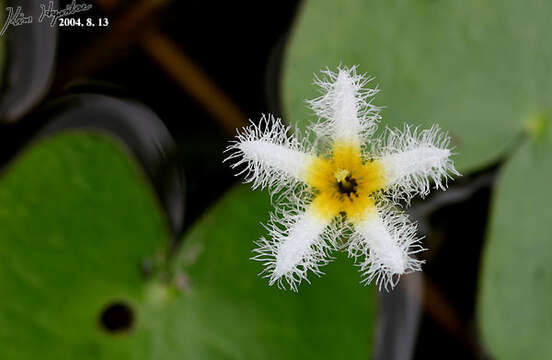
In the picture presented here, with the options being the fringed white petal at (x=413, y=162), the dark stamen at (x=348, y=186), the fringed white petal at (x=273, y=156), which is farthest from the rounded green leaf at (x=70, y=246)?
the fringed white petal at (x=413, y=162)

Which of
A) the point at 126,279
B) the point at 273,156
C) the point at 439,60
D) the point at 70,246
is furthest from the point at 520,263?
the point at 70,246

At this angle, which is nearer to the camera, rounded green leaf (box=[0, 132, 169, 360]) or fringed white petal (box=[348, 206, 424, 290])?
fringed white petal (box=[348, 206, 424, 290])

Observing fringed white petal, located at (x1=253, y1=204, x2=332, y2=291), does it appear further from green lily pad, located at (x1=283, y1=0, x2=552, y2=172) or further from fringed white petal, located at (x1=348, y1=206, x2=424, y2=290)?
green lily pad, located at (x1=283, y1=0, x2=552, y2=172)

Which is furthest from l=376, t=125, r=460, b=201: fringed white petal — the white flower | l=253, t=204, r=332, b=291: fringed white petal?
l=253, t=204, r=332, b=291: fringed white petal

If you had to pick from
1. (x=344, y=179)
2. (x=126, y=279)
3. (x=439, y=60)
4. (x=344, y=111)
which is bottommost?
(x=126, y=279)

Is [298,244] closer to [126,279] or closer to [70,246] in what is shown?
[126,279]

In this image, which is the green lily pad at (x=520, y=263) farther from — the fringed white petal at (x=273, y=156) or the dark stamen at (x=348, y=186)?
the fringed white petal at (x=273, y=156)
